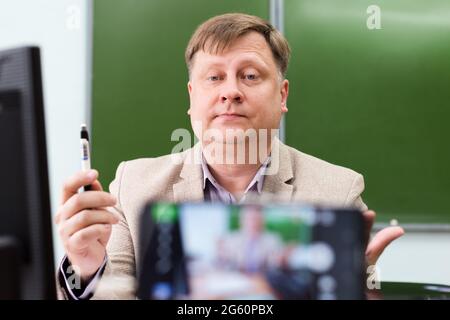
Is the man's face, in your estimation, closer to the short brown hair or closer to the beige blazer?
the short brown hair

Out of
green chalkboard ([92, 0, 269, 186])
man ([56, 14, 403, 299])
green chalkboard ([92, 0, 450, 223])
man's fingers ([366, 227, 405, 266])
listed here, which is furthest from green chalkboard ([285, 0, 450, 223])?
man's fingers ([366, 227, 405, 266])

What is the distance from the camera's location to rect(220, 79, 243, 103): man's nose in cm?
126

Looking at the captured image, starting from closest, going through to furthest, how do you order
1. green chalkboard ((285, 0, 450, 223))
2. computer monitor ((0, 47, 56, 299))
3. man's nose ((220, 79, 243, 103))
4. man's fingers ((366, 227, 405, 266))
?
computer monitor ((0, 47, 56, 299)), man's fingers ((366, 227, 405, 266)), man's nose ((220, 79, 243, 103)), green chalkboard ((285, 0, 450, 223))

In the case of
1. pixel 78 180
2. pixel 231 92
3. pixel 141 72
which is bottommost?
pixel 78 180

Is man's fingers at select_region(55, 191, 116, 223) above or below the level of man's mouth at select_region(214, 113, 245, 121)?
below

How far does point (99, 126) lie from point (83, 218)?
5.55 feet

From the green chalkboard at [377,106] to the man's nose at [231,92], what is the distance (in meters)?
1.17

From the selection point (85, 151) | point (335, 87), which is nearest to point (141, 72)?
point (335, 87)

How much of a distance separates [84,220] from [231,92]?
59 cm

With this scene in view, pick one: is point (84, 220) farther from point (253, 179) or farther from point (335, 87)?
point (335, 87)

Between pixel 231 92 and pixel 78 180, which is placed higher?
pixel 231 92

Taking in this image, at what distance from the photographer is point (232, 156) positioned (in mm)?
1322

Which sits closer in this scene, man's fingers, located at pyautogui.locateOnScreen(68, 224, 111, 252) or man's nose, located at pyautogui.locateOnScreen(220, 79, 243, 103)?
man's fingers, located at pyautogui.locateOnScreen(68, 224, 111, 252)

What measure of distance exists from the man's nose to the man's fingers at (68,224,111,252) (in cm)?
54
